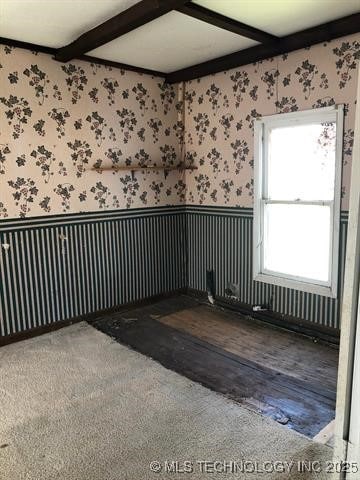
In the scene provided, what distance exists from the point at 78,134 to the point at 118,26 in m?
1.14

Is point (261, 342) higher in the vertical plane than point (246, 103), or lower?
lower

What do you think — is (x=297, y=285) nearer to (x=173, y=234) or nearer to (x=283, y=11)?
(x=173, y=234)

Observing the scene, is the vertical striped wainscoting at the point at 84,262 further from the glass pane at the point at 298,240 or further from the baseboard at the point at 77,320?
the glass pane at the point at 298,240

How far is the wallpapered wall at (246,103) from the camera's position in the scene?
299cm

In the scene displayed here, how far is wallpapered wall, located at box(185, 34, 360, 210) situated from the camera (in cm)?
299

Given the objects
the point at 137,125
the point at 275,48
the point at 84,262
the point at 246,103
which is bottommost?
Answer: the point at 84,262

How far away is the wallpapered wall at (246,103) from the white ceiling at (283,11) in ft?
0.95

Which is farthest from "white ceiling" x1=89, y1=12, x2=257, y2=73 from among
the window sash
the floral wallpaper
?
the window sash

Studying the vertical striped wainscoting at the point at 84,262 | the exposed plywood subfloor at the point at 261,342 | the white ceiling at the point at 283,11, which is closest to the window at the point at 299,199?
the exposed plywood subfloor at the point at 261,342

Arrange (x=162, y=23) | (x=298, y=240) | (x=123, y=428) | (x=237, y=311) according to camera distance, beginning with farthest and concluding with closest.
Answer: (x=237, y=311)
(x=298, y=240)
(x=162, y=23)
(x=123, y=428)

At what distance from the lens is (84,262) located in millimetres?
3729

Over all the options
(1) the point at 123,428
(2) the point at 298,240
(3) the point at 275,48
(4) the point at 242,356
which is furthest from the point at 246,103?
(1) the point at 123,428

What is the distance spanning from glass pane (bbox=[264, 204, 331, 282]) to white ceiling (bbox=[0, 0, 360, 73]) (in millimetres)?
1446

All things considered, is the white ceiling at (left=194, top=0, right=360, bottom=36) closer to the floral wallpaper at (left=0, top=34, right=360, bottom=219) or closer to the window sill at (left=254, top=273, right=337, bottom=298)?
the floral wallpaper at (left=0, top=34, right=360, bottom=219)
